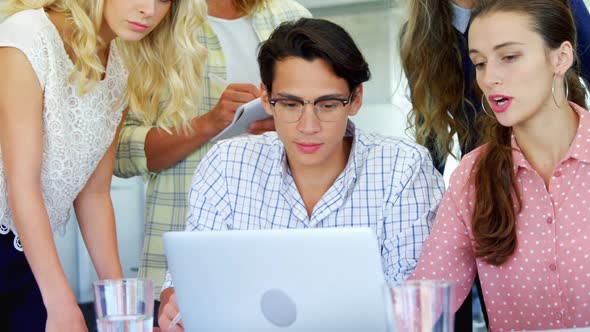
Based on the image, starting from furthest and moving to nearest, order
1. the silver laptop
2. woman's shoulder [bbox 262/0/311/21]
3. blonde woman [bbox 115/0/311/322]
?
1. woman's shoulder [bbox 262/0/311/21]
2. blonde woman [bbox 115/0/311/322]
3. the silver laptop

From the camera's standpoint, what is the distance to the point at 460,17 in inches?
94.4

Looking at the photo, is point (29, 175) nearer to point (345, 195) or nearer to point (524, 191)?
point (345, 195)

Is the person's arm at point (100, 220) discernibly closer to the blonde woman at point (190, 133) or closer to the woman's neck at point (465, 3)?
the blonde woman at point (190, 133)

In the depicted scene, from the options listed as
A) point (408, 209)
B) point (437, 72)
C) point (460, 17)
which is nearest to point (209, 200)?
point (408, 209)

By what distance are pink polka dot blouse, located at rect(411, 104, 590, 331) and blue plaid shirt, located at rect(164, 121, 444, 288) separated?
0.10 m

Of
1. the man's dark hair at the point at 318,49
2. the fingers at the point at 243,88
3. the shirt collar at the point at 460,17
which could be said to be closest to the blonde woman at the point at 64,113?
the fingers at the point at 243,88

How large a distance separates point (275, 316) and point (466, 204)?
30.6 inches

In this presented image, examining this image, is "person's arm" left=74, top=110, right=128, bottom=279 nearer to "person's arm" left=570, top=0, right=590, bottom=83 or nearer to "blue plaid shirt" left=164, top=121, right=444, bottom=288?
"blue plaid shirt" left=164, top=121, right=444, bottom=288

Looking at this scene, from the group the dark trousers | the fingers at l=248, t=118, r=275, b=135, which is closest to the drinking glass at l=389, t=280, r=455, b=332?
the dark trousers

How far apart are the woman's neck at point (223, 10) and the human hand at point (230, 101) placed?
0.84ft

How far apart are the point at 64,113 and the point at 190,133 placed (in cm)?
54

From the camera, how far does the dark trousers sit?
79.3 inches

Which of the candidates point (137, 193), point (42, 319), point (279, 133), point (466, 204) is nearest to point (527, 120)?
point (466, 204)

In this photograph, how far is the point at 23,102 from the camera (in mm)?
1863
